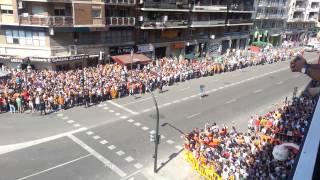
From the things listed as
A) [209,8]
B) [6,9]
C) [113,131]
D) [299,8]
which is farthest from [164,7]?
[299,8]

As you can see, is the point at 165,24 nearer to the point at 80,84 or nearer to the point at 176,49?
the point at 176,49

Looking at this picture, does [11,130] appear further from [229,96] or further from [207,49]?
[207,49]

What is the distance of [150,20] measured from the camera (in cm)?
4356

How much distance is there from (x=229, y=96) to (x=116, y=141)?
16047 millimetres

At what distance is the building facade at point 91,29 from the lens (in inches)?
1278

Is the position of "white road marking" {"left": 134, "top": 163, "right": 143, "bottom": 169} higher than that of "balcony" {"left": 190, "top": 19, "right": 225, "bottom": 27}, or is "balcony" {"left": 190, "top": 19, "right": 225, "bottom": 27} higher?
"balcony" {"left": 190, "top": 19, "right": 225, "bottom": 27}

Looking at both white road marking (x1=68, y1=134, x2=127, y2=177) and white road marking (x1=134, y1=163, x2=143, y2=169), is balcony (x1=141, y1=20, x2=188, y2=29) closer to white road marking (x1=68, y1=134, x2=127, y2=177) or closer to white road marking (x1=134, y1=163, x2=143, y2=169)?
white road marking (x1=68, y1=134, x2=127, y2=177)

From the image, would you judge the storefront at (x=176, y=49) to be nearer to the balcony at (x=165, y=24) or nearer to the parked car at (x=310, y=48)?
the balcony at (x=165, y=24)

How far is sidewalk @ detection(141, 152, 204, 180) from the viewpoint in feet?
57.4

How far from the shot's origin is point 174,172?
18.0 m

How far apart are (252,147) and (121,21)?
25.2 meters

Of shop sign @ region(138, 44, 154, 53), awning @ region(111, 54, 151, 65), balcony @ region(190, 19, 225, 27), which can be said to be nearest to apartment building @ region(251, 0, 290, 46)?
balcony @ region(190, 19, 225, 27)

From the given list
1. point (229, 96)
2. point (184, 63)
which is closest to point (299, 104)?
point (229, 96)

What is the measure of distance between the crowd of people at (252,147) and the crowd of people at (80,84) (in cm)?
1036
